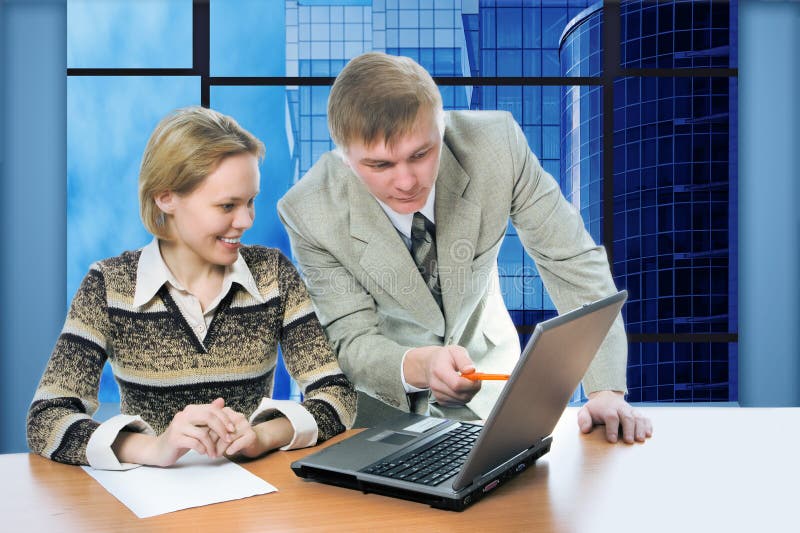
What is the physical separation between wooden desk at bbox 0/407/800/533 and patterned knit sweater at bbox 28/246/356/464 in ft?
0.71

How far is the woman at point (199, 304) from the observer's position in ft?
4.99

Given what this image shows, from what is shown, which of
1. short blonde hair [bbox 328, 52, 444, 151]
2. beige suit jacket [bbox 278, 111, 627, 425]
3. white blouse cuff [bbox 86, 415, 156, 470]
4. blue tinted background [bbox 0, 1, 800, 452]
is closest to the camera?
white blouse cuff [bbox 86, 415, 156, 470]

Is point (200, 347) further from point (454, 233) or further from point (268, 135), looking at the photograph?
point (268, 135)

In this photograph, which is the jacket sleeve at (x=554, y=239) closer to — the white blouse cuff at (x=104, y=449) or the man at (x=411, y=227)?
the man at (x=411, y=227)

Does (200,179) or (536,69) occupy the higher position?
(536,69)

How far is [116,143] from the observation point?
145 inches

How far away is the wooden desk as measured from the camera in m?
0.98

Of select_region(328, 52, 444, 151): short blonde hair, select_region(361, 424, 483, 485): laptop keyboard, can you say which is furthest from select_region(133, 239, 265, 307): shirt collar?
select_region(361, 424, 483, 485): laptop keyboard

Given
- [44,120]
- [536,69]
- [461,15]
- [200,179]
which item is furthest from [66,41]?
[200,179]

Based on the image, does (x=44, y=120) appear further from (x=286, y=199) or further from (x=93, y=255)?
(x=286, y=199)

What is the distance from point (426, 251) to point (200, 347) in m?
→ 0.62

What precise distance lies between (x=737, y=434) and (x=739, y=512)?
0.40 m

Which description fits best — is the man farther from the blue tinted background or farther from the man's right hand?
the blue tinted background

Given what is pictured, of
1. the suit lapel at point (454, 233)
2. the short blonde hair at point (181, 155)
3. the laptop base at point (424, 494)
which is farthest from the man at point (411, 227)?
the laptop base at point (424, 494)
